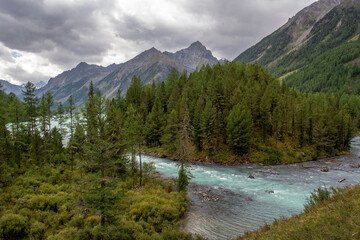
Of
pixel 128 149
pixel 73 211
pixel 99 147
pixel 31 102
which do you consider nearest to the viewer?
pixel 99 147

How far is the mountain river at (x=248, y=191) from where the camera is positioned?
2344cm

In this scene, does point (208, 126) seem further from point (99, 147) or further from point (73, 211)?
point (99, 147)

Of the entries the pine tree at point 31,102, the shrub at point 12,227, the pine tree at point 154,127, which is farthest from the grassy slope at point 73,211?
the pine tree at point 154,127

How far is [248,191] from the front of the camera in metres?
33.5

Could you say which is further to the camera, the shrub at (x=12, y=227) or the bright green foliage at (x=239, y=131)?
the bright green foliage at (x=239, y=131)

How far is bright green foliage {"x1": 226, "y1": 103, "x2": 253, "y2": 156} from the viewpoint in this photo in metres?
54.7

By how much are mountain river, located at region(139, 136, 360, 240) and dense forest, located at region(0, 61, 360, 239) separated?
11.5ft

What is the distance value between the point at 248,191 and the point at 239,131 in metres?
23.7

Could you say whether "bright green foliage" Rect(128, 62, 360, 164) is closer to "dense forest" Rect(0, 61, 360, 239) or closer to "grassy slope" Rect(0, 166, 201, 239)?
"dense forest" Rect(0, 61, 360, 239)

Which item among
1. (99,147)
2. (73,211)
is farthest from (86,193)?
(73,211)

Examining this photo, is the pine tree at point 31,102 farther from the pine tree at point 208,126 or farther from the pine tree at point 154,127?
the pine tree at point 208,126

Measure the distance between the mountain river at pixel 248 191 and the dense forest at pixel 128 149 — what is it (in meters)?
3.51

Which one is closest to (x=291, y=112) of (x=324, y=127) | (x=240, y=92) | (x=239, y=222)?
(x=324, y=127)

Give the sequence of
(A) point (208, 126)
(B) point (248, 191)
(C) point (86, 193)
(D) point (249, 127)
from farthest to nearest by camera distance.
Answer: (D) point (249, 127) → (A) point (208, 126) → (B) point (248, 191) → (C) point (86, 193)
